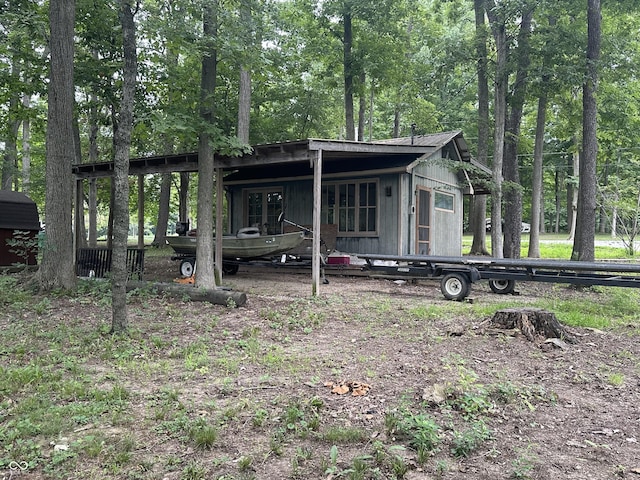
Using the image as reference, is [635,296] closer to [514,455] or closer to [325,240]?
[325,240]

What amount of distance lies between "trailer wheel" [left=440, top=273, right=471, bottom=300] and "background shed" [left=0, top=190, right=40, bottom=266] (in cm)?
1027

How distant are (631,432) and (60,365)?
15.9 ft

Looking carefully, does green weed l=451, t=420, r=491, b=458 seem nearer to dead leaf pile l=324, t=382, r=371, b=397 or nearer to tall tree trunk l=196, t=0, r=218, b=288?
dead leaf pile l=324, t=382, r=371, b=397

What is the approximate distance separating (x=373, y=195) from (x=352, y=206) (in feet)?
2.33

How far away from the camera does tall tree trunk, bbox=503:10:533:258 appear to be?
13484 mm

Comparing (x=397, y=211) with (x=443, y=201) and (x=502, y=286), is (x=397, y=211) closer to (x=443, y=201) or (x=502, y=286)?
(x=443, y=201)

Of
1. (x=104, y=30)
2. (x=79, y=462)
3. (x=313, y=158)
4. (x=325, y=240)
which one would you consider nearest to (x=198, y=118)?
(x=313, y=158)

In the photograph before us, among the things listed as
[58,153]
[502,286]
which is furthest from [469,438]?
[58,153]

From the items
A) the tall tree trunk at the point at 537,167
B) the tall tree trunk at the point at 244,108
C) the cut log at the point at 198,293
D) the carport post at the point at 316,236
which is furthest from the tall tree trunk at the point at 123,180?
the tall tree trunk at the point at 537,167

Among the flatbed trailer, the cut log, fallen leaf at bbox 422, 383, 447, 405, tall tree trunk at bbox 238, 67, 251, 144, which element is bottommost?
fallen leaf at bbox 422, 383, 447, 405

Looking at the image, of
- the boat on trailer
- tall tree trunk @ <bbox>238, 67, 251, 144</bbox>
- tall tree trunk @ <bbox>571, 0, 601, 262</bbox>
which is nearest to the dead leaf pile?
the boat on trailer

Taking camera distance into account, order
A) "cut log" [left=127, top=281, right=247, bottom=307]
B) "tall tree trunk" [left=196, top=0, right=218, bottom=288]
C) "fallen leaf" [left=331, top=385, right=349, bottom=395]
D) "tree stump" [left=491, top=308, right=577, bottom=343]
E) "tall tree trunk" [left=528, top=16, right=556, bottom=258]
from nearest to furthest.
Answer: "fallen leaf" [left=331, top=385, right=349, bottom=395]
"tree stump" [left=491, top=308, right=577, bottom=343]
"cut log" [left=127, top=281, right=247, bottom=307]
"tall tree trunk" [left=196, top=0, right=218, bottom=288]
"tall tree trunk" [left=528, top=16, right=556, bottom=258]

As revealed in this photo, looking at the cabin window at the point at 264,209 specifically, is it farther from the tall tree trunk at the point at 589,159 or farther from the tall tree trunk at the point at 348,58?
the tall tree trunk at the point at 589,159

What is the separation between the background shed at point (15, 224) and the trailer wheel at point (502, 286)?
1124cm
